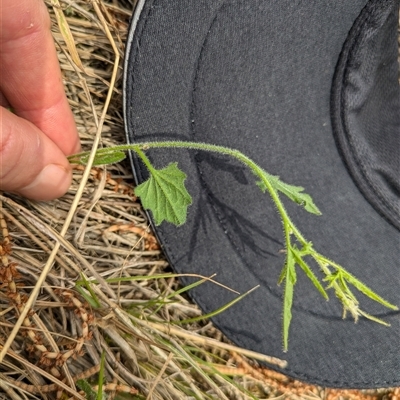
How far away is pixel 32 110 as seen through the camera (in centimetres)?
65

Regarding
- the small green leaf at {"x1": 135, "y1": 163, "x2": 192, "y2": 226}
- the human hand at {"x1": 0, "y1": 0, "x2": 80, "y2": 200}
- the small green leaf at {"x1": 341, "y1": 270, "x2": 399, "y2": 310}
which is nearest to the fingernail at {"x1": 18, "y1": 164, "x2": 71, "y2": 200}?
the human hand at {"x1": 0, "y1": 0, "x2": 80, "y2": 200}

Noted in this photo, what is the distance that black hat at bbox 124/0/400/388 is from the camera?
0.66 m

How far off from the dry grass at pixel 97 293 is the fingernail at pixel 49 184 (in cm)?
2

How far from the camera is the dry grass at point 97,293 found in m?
0.60

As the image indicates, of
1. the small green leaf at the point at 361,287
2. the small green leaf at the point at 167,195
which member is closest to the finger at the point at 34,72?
the small green leaf at the point at 167,195

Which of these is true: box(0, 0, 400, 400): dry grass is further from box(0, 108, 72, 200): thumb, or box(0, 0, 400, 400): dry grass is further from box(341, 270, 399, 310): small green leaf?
box(341, 270, 399, 310): small green leaf

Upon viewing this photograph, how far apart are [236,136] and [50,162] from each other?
0.26m

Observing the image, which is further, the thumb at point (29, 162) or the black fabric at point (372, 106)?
the black fabric at point (372, 106)

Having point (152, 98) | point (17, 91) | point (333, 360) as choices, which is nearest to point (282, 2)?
point (152, 98)

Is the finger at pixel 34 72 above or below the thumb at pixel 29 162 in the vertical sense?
above

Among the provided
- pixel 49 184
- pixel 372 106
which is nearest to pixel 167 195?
pixel 49 184

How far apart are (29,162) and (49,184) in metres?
0.05

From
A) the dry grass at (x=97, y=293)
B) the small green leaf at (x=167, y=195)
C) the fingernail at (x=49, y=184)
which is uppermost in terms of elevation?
the small green leaf at (x=167, y=195)

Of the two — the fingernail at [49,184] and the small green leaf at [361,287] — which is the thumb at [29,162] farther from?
the small green leaf at [361,287]
